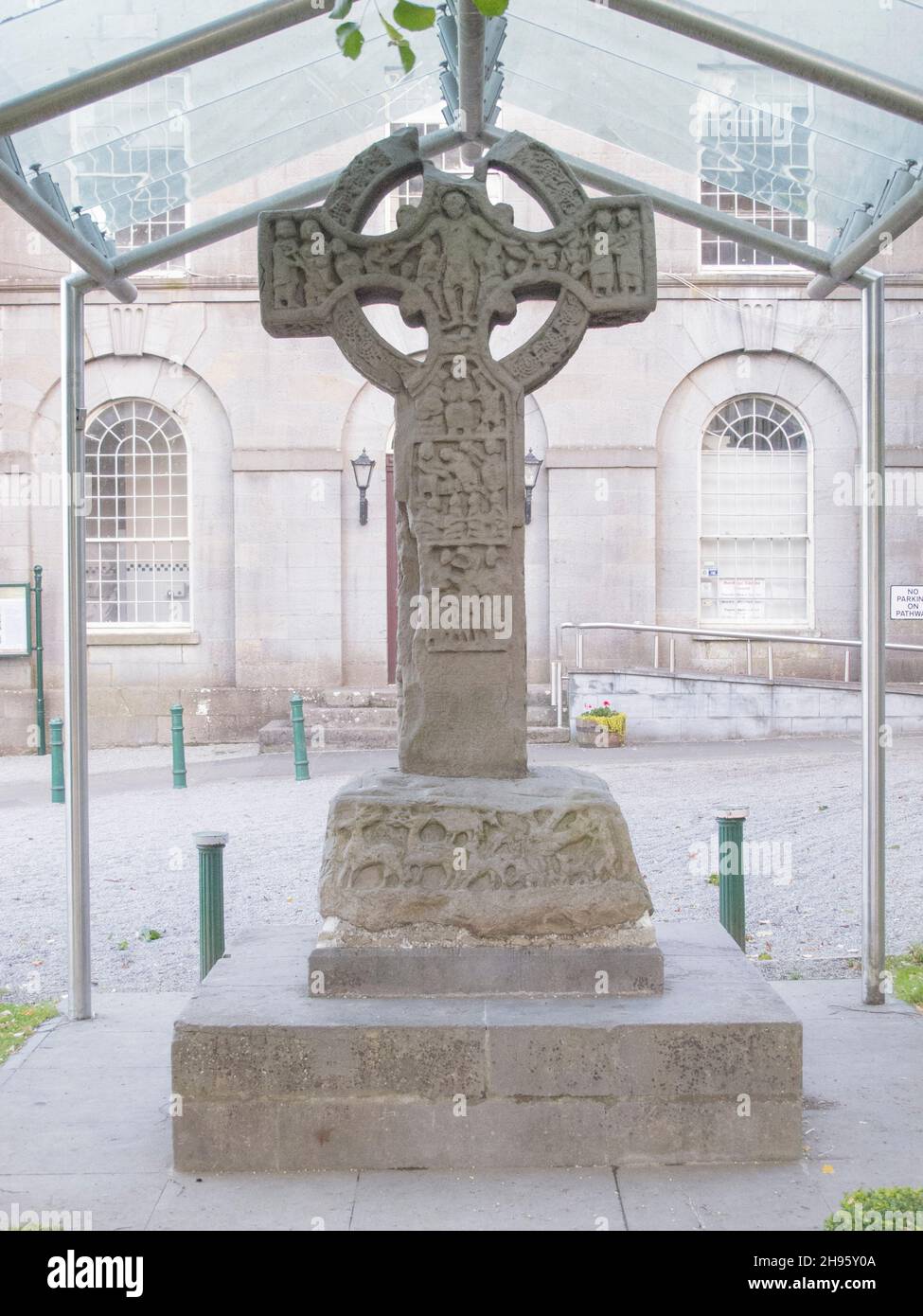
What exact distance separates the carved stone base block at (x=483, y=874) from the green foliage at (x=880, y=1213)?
41.2 inches

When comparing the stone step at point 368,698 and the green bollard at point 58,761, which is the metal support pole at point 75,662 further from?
the stone step at point 368,698

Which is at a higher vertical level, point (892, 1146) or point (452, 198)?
point (452, 198)

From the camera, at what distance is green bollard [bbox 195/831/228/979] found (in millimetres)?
5948

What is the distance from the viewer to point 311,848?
1008cm

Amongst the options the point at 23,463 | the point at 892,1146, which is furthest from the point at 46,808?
the point at 892,1146

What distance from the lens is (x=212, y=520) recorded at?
18.2 m

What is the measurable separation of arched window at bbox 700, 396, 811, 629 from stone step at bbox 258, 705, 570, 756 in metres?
3.63

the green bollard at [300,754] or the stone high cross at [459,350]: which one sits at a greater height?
the stone high cross at [459,350]

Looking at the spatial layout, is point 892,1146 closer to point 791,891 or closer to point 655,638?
point 791,891

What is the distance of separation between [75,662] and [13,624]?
13.0 m

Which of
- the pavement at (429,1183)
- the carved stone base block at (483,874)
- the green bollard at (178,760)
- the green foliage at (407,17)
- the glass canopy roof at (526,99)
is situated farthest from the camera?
the green bollard at (178,760)

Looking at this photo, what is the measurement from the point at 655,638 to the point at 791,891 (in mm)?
9630

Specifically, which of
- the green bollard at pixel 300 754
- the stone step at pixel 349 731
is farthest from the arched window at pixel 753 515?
the green bollard at pixel 300 754

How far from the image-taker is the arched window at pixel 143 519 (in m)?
18.5
